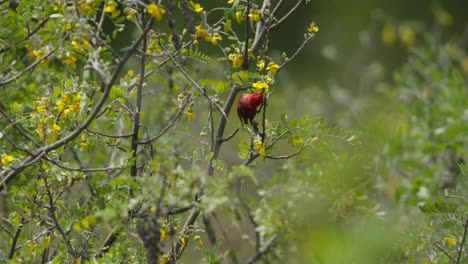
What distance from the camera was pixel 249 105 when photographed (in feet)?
10.3

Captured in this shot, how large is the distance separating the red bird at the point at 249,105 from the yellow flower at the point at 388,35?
524 cm

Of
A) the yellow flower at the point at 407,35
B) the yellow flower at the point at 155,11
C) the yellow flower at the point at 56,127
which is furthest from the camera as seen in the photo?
the yellow flower at the point at 407,35

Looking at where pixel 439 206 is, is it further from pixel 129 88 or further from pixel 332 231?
pixel 129 88

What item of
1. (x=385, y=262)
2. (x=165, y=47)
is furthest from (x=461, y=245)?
(x=165, y=47)

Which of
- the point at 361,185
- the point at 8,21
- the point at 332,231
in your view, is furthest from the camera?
the point at 8,21

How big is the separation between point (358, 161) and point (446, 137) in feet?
4.08

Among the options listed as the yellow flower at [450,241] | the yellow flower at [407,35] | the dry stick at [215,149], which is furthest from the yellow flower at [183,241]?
the yellow flower at [407,35]

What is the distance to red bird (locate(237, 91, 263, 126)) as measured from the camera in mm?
3135

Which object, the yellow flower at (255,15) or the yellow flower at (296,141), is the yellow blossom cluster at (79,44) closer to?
the yellow flower at (255,15)

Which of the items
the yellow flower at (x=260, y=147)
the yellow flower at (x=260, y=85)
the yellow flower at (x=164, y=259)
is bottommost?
the yellow flower at (x=164, y=259)

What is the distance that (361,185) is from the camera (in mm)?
3328

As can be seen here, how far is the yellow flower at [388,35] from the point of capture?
823cm

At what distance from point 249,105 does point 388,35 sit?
5328mm

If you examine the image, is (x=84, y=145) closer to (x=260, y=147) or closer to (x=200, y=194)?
(x=200, y=194)
